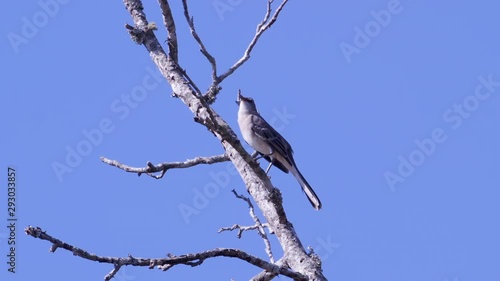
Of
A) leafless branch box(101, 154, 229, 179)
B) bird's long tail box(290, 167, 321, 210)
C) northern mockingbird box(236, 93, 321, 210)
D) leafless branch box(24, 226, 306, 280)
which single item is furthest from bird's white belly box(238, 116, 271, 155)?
leafless branch box(24, 226, 306, 280)

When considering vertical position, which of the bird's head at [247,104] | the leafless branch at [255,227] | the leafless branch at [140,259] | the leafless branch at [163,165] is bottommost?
the leafless branch at [140,259]

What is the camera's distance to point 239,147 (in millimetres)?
4453

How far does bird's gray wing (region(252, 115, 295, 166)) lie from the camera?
7.31m

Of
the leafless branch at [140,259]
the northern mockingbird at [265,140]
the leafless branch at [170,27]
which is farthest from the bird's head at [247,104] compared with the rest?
the leafless branch at [140,259]

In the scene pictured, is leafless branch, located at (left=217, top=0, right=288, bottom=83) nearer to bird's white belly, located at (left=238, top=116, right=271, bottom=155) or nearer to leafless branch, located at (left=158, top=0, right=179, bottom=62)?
leafless branch, located at (left=158, top=0, right=179, bottom=62)

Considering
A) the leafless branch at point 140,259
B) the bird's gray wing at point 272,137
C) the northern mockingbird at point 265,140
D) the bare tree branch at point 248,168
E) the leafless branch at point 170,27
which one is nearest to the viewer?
the leafless branch at point 140,259

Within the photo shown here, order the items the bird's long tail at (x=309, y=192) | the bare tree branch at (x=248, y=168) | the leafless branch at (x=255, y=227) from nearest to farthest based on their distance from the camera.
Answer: the bare tree branch at (x=248, y=168) < the leafless branch at (x=255, y=227) < the bird's long tail at (x=309, y=192)

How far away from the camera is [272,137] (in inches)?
296

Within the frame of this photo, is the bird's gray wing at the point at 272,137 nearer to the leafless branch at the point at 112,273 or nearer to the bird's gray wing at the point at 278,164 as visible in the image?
the bird's gray wing at the point at 278,164

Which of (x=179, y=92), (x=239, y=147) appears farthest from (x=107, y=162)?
(x=239, y=147)

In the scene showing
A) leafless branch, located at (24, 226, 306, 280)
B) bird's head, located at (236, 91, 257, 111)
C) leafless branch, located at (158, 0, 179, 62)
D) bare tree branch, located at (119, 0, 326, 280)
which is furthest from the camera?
bird's head, located at (236, 91, 257, 111)

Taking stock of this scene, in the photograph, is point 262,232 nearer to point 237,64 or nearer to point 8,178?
point 237,64

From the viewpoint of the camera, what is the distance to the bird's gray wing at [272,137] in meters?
7.31

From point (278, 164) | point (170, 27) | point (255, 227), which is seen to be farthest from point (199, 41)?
point (278, 164)
